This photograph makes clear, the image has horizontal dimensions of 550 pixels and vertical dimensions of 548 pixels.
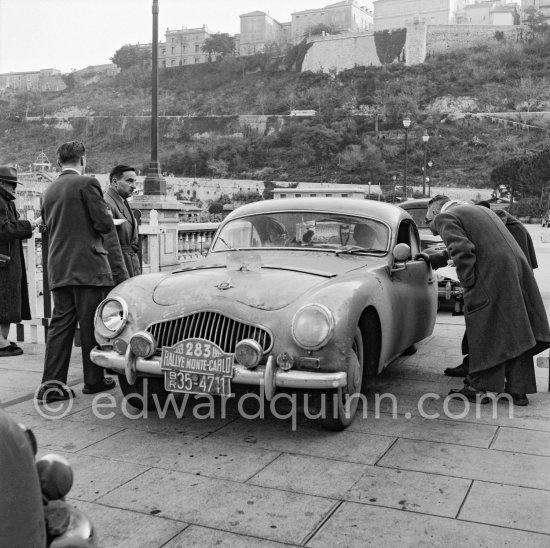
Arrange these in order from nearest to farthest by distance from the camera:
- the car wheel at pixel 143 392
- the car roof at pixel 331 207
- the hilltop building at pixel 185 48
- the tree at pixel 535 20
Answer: the car wheel at pixel 143 392 → the car roof at pixel 331 207 → the tree at pixel 535 20 → the hilltop building at pixel 185 48

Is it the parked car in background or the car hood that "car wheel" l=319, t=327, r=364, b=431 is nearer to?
the car hood

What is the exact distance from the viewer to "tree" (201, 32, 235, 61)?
469 feet

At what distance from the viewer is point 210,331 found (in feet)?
13.6

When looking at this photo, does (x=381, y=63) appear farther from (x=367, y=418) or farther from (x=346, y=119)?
(x=367, y=418)

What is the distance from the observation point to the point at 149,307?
14.4ft

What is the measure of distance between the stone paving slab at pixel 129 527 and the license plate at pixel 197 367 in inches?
39.4

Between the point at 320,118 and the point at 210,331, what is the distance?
4002 inches

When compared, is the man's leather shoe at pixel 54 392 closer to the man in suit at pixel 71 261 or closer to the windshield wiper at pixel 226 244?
the man in suit at pixel 71 261

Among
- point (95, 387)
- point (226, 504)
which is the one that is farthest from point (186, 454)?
point (95, 387)

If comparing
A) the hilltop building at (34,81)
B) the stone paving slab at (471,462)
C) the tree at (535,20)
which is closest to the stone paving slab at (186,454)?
the stone paving slab at (471,462)

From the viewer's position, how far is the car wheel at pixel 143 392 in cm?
462

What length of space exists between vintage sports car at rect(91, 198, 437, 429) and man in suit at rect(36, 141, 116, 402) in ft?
1.70

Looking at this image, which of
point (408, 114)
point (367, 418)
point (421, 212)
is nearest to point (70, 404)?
point (367, 418)
